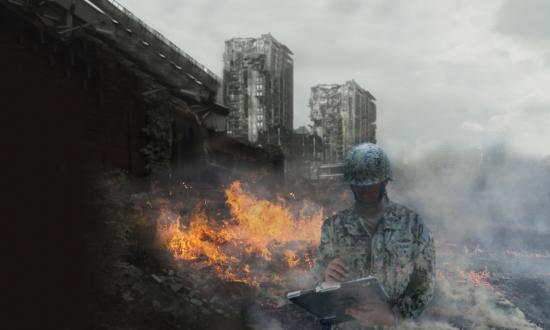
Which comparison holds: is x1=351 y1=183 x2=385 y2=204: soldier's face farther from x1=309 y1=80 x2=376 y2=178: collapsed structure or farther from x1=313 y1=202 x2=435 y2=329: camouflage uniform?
x1=309 y1=80 x2=376 y2=178: collapsed structure

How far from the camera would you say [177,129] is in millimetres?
17234

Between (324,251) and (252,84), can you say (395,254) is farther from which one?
(252,84)

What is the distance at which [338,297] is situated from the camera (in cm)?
301

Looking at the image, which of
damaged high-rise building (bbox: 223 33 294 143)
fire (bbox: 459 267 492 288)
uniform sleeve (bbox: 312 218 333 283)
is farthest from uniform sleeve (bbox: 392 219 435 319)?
damaged high-rise building (bbox: 223 33 294 143)

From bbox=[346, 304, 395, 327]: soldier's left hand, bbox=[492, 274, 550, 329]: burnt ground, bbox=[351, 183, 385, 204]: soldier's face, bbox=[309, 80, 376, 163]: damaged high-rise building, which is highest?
bbox=[309, 80, 376, 163]: damaged high-rise building

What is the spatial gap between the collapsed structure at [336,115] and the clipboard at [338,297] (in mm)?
53841

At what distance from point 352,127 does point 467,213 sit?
19975 mm

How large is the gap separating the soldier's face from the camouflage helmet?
0.04m

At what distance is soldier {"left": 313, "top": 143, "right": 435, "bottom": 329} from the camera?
3105 millimetres

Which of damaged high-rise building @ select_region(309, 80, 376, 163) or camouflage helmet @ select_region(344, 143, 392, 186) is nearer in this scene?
camouflage helmet @ select_region(344, 143, 392, 186)

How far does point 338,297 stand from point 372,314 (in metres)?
0.24

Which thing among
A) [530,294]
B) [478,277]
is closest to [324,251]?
[530,294]

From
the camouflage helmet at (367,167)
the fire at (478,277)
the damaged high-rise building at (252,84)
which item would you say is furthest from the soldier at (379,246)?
the damaged high-rise building at (252,84)

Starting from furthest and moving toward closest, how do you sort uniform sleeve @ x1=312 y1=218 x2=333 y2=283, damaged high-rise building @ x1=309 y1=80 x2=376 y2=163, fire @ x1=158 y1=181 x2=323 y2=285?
damaged high-rise building @ x1=309 y1=80 x2=376 y2=163, fire @ x1=158 y1=181 x2=323 y2=285, uniform sleeve @ x1=312 y1=218 x2=333 y2=283
